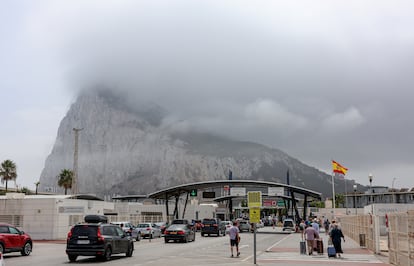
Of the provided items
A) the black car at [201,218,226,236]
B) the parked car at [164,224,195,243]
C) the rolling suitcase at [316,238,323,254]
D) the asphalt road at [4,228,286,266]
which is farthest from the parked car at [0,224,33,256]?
the black car at [201,218,226,236]

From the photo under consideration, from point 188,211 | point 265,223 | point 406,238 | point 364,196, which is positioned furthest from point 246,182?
point 364,196

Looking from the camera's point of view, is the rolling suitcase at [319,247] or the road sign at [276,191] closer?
the rolling suitcase at [319,247]

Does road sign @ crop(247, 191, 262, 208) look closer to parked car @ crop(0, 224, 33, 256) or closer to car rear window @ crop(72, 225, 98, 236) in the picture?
car rear window @ crop(72, 225, 98, 236)

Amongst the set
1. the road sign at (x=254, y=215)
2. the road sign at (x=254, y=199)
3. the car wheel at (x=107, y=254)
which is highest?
the road sign at (x=254, y=199)

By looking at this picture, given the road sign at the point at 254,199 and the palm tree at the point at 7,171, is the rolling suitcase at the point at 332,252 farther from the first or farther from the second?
the palm tree at the point at 7,171

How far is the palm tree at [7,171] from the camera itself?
88625 millimetres

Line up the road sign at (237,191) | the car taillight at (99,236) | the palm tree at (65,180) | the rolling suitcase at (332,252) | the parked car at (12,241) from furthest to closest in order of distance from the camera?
the palm tree at (65,180) → the road sign at (237,191) → the rolling suitcase at (332,252) → the parked car at (12,241) → the car taillight at (99,236)

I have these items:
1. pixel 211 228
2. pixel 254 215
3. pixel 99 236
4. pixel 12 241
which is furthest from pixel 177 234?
pixel 254 215

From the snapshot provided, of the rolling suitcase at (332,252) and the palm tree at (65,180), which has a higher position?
the palm tree at (65,180)

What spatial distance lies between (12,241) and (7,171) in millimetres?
73449

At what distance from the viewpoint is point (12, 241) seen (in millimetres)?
22172

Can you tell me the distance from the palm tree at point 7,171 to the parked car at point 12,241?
72.0 meters

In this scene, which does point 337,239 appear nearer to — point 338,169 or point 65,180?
point 338,169

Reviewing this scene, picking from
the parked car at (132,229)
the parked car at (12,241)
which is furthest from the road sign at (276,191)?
the parked car at (12,241)
